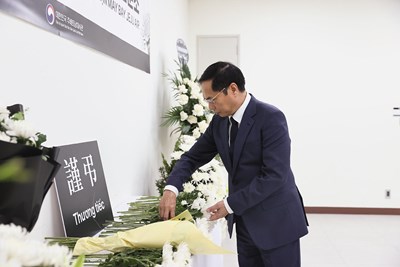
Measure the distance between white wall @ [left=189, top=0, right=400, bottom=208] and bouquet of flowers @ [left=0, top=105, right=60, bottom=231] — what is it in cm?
513

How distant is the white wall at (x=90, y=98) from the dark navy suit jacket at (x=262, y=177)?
534mm

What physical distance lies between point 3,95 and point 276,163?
3.51ft

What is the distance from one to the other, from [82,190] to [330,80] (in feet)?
15.2

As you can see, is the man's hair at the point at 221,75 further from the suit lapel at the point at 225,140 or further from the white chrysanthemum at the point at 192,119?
the white chrysanthemum at the point at 192,119

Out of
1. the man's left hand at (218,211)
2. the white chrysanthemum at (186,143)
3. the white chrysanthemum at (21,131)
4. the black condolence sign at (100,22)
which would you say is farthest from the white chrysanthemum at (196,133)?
the white chrysanthemum at (21,131)

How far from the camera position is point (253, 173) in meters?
1.87

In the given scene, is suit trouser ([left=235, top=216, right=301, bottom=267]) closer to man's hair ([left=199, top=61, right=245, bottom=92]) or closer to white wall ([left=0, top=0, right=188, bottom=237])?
man's hair ([left=199, top=61, right=245, bottom=92])

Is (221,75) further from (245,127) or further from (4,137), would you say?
(4,137)

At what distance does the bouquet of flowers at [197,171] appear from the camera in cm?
206

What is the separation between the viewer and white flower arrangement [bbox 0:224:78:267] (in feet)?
1.58

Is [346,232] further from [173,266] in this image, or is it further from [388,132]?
[173,266]

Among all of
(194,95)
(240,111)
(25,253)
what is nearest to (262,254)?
(240,111)

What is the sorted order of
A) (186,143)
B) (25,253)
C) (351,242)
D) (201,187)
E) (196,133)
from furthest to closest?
(351,242) → (196,133) → (186,143) → (201,187) → (25,253)

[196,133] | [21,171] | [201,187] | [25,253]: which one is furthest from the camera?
[196,133]
